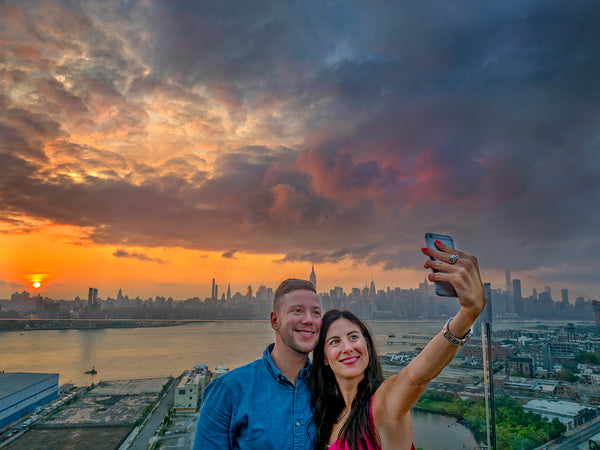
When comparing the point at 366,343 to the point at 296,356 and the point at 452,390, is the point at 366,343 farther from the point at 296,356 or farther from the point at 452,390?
the point at 452,390

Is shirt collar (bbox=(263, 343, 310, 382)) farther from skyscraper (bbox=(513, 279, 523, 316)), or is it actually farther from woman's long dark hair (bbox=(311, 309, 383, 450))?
skyscraper (bbox=(513, 279, 523, 316))

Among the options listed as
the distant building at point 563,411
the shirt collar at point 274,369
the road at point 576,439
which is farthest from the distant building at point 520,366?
the shirt collar at point 274,369

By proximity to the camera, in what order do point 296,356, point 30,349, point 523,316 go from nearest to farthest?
1. point 296,356
2. point 30,349
3. point 523,316

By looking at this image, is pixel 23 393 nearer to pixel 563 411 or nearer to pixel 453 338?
pixel 453 338

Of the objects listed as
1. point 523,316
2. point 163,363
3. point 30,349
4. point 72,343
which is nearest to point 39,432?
point 163,363

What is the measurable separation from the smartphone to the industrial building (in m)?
13.0

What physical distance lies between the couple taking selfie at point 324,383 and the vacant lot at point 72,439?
9.19 metres

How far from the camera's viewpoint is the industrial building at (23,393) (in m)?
10.1

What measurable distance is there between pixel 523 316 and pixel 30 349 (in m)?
40.4

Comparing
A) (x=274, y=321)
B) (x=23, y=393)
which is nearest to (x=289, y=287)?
(x=274, y=321)

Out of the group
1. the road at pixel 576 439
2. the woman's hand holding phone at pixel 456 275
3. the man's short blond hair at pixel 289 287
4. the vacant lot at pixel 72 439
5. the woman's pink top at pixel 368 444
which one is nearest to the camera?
the woman's hand holding phone at pixel 456 275

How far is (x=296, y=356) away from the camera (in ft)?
3.66

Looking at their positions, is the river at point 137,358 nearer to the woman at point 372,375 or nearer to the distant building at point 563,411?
the distant building at point 563,411

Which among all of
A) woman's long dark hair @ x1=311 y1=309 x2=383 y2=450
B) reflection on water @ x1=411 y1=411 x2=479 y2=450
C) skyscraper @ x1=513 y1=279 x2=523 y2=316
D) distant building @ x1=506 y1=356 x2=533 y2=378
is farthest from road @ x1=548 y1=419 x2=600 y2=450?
skyscraper @ x1=513 y1=279 x2=523 y2=316
